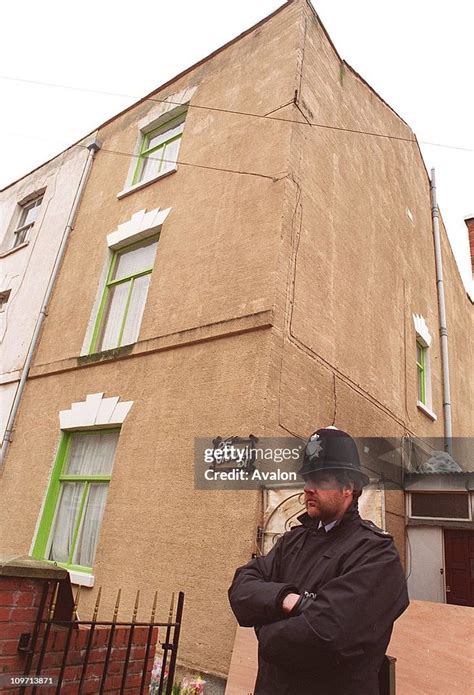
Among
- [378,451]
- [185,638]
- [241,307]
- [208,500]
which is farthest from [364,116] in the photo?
[185,638]

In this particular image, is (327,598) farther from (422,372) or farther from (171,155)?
(422,372)

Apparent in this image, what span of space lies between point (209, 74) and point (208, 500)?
318 inches

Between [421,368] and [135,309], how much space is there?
6291mm

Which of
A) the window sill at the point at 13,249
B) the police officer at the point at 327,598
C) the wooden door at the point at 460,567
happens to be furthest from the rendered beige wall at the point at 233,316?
the police officer at the point at 327,598

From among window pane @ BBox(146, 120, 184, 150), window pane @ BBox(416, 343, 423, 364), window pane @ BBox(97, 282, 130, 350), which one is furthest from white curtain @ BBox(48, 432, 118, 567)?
window pane @ BBox(416, 343, 423, 364)

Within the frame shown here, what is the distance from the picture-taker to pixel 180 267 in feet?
24.4

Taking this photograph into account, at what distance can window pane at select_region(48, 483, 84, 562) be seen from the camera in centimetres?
682

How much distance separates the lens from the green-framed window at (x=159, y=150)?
948 centimetres

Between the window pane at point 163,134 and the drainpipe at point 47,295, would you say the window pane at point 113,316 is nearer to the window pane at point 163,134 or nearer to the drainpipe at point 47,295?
the drainpipe at point 47,295

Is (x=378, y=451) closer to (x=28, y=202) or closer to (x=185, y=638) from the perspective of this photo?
(x=185, y=638)

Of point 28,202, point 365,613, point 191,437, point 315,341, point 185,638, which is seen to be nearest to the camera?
point 365,613

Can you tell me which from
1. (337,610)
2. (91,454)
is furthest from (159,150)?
(337,610)

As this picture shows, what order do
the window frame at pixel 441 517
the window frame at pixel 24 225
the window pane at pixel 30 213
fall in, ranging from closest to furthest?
the window frame at pixel 441 517, the window frame at pixel 24 225, the window pane at pixel 30 213

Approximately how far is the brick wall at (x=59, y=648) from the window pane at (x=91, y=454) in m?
3.30
